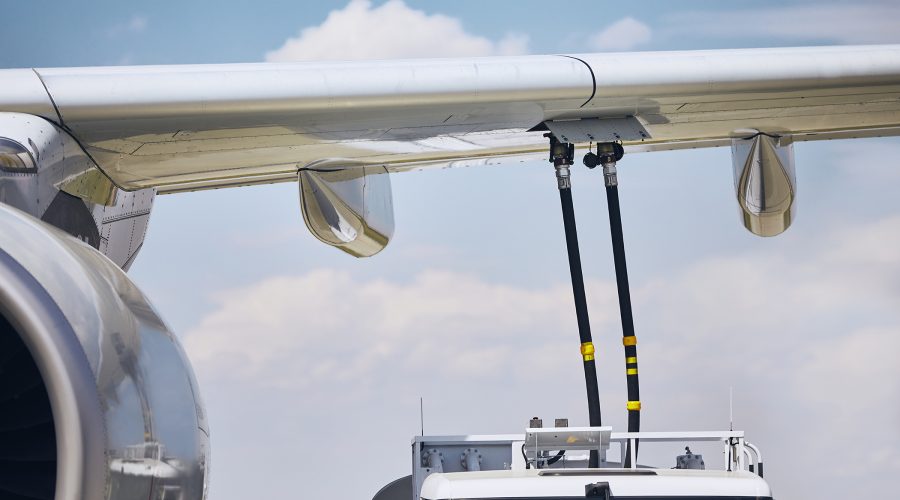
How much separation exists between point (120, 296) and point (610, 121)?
3.67m

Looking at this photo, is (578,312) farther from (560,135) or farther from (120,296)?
(120,296)

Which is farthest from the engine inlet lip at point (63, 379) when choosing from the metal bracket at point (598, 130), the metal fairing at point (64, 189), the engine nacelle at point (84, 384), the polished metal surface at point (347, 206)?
the polished metal surface at point (347, 206)

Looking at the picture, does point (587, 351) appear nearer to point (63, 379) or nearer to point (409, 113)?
point (409, 113)

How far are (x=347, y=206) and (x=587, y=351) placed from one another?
1767mm

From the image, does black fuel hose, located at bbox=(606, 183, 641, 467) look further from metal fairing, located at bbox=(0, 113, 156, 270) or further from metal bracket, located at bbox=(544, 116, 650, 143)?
metal fairing, located at bbox=(0, 113, 156, 270)

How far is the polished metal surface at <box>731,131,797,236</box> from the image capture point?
8.89 meters

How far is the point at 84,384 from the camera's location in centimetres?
450

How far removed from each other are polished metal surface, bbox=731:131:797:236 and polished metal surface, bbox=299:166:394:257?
90.3 inches

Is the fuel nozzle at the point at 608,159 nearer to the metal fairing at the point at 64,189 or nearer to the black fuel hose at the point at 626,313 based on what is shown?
the black fuel hose at the point at 626,313

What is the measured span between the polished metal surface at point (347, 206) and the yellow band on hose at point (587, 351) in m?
1.58

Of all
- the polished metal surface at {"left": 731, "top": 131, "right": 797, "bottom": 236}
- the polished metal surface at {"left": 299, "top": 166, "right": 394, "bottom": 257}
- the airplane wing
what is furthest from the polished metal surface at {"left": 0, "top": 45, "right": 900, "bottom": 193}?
the polished metal surface at {"left": 731, "top": 131, "right": 797, "bottom": 236}

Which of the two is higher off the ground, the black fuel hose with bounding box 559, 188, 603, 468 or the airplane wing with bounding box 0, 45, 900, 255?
the airplane wing with bounding box 0, 45, 900, 255

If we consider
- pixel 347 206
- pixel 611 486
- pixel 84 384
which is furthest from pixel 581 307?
pixel 84 384

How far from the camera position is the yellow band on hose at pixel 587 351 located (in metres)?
8.09
